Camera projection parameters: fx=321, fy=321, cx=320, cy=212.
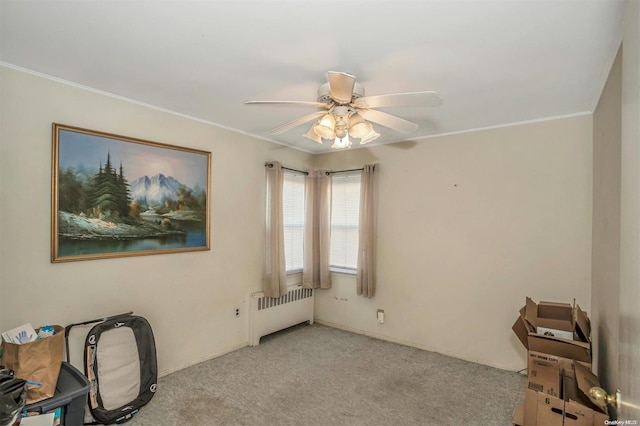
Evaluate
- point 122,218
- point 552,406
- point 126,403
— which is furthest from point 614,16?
point 126,403

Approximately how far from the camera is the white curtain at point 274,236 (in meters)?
3.75

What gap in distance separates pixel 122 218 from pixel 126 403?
1384 millimetres

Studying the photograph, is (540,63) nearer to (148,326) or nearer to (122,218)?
(122,218)

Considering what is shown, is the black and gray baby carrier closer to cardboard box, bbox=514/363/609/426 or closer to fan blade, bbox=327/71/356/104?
fan blade, bbox=327/71/356/104

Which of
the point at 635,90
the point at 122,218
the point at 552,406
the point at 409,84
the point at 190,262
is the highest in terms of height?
the point at 409,84

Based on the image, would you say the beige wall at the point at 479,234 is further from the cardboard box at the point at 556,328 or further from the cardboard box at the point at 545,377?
the cardboard box at the point at 545,377

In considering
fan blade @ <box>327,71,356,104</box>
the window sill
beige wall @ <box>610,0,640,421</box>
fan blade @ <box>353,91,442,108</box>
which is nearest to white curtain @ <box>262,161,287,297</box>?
the window sill

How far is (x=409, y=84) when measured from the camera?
2254 millimetres

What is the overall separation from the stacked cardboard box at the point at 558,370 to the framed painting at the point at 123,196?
2859mm

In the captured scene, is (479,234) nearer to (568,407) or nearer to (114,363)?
(568,407)

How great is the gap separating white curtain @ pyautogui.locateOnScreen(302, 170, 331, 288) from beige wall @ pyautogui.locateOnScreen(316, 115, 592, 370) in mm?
424

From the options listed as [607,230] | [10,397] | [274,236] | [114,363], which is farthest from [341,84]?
[114,363]

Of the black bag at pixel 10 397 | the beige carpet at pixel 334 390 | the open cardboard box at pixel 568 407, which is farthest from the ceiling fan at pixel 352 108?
the beige carpet at pixel 334 390

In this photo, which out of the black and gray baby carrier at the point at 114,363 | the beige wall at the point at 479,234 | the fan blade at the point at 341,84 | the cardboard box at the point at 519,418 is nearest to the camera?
the fan blade at the point at 341,84
